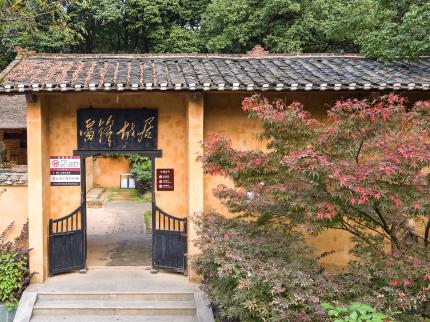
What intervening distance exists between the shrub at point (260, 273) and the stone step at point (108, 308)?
1.41m

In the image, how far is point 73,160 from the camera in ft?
30.3

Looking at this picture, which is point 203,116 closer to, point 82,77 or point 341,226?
point 82,77

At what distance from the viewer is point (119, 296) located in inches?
325

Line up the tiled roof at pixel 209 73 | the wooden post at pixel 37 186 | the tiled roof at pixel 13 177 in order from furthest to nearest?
the tiled roof at pixel 13 177
the wooden post at pixel 37 186
the tiled roof at pixel 209 73

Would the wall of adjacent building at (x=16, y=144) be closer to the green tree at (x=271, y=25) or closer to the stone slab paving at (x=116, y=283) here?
the green tree at (x=271, y=25)

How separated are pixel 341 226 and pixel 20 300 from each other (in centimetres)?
590

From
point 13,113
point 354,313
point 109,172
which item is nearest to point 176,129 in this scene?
point 354,313

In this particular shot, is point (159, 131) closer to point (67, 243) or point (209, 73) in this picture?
point (209, 73)

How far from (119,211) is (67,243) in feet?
31.0

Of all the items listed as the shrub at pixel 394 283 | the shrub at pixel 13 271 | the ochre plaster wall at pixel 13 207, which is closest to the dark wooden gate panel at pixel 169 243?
the shrub at pixel 13 271

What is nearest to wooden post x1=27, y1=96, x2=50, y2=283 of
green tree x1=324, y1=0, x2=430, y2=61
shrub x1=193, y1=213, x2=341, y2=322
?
shrub x1=193, y1=213, x2=341, y2=322

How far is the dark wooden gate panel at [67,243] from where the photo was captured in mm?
9039

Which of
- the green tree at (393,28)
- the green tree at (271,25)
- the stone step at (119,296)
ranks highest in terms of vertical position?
the green tree at (271,25)

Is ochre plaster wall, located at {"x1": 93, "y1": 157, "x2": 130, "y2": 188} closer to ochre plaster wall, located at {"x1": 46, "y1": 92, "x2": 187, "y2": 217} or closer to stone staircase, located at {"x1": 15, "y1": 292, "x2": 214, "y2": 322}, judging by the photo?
ochre plaster wall, located at {"x1": 46, "y1": 92, "x2": 187, "y2": 217}
